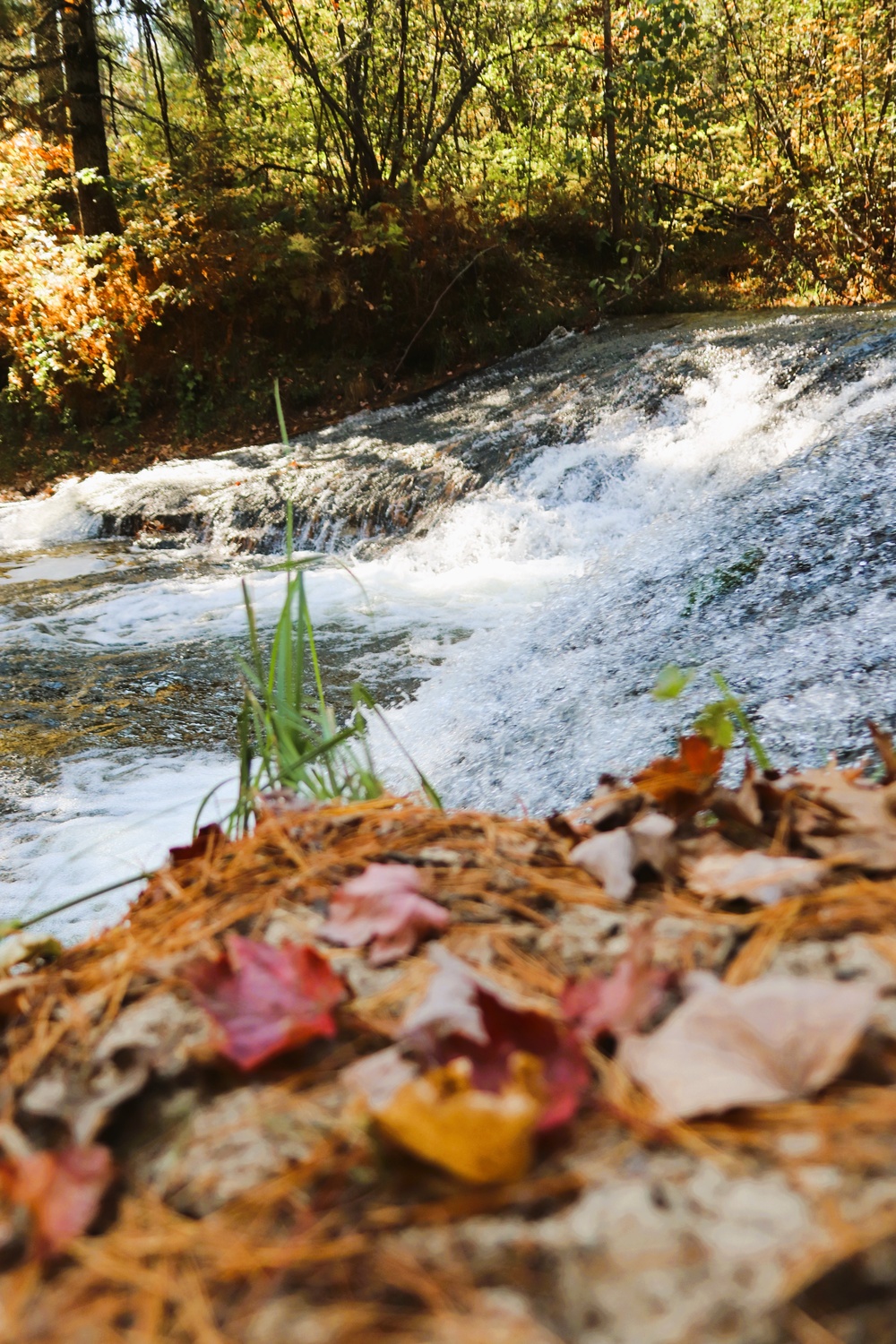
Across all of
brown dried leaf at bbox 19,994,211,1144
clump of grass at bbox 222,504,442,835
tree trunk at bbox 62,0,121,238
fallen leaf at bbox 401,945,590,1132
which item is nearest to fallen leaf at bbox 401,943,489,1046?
fallen leaf at bbox 401,945,590,1132

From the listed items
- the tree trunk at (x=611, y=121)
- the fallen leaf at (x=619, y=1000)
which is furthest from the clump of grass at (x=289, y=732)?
the tree trunk at (x=611, y=121)

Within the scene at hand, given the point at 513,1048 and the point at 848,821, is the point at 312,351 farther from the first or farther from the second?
the point at 513,1048

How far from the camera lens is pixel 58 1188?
652 mm

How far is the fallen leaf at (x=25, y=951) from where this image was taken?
1005 millimetres

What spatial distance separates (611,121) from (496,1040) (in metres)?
11.5

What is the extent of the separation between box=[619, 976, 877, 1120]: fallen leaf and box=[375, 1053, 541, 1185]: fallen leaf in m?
0.12

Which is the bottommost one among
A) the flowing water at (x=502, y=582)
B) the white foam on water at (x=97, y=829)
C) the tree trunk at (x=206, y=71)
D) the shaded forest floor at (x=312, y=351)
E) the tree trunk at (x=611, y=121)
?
the white foam on water at (x=97, y=829)

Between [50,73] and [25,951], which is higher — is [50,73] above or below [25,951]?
above

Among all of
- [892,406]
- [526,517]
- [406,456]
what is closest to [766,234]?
[406,456]

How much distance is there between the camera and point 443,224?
31.5 ft

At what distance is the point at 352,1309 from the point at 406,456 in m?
6.87

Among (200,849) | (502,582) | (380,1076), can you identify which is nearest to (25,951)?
(200,849)

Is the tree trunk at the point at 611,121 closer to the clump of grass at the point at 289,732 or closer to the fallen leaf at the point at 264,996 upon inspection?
the clump of grass at the point at 289,732

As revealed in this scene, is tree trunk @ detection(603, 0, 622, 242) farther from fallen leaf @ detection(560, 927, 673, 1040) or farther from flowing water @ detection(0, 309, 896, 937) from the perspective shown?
fallen leaf @ detection(560, 927, 673, 1040)
